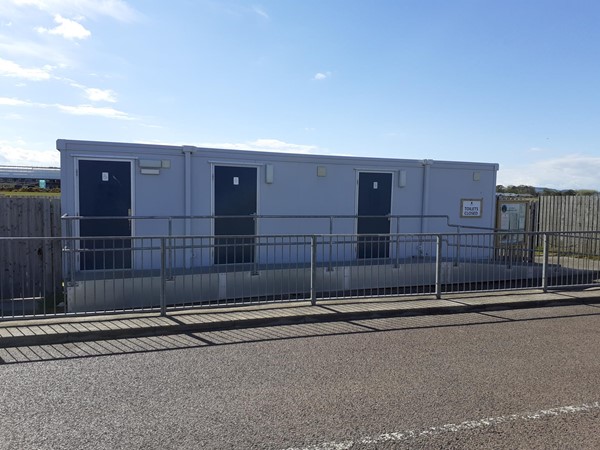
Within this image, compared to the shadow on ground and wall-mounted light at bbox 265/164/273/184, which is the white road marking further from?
wall-mounted light at bbox 265/164/273/184

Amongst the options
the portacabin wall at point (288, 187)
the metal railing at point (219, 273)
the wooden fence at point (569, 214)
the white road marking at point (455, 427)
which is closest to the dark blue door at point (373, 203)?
the portacabin wall at point (288, 187)

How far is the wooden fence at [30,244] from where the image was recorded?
34.3 feet

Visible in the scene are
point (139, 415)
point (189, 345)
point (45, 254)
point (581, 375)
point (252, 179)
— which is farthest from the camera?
point (252, 179)

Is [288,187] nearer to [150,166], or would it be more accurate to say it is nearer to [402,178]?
[402,178]

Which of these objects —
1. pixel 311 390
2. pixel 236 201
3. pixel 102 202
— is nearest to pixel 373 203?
pixel 236 201

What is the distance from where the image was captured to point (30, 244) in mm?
10602

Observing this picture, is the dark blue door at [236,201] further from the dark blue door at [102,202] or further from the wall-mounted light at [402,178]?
the wall-mounted light at [402,178]

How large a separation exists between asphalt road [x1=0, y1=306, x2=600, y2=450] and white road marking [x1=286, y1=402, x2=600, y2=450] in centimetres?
2

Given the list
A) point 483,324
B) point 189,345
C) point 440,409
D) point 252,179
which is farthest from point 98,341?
point 252,179

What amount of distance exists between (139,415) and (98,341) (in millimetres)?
2487

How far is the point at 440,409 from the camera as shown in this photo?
4.39 m

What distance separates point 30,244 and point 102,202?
1718 mm

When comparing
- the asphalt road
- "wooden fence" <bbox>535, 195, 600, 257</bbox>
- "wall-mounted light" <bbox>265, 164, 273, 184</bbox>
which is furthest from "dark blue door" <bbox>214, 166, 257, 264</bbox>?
"wooden fence" <bbox>535, 195, 600, 257</bbox>

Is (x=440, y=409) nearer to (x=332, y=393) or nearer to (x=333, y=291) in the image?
(x=332, y=393)
